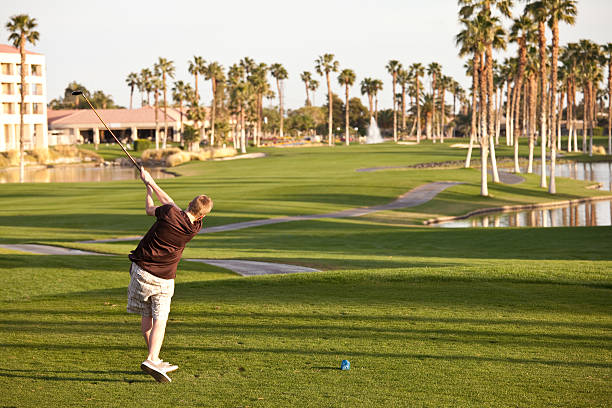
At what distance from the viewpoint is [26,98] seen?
12244 centimetres

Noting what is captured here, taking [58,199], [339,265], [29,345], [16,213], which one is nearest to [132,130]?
[58,199]

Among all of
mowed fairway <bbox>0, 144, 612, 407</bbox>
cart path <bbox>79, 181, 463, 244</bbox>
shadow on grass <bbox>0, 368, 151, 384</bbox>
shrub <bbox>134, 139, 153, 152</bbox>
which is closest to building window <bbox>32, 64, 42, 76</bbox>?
shrub <bbox>134, 139, 153, 152</bbox>

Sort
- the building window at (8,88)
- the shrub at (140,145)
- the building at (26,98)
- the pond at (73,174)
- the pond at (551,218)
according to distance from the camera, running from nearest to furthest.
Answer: the pond at (551,218), the pond at (73,174), the building at (26,98), the building window at (8,88), the shrub at (140,145)

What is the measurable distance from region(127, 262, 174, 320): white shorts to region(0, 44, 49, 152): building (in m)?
119

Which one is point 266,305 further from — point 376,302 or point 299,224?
point 299,224

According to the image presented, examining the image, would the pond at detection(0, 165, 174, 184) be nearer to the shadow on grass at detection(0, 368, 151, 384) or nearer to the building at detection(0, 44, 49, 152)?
the building at detection(0, 44, 49, 152)

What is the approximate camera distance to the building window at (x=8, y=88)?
123m

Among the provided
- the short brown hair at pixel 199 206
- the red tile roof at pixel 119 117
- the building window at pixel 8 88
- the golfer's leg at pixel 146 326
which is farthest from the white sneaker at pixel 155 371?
the red tile roof at pixel 119 117

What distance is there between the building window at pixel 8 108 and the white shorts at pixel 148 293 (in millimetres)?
124138

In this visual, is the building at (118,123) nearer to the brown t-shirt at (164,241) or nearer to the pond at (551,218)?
the pond at (551,218)

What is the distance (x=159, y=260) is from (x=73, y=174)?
8950 centimetres

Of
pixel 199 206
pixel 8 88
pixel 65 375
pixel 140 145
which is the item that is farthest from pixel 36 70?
pixel 199 206

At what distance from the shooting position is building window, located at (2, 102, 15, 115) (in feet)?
400

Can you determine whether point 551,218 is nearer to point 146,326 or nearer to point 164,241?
point 146,326
